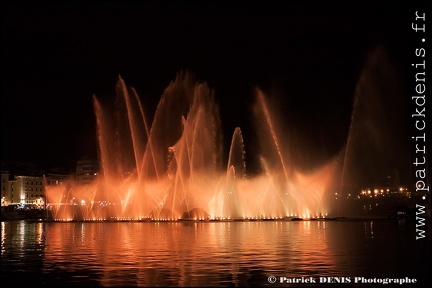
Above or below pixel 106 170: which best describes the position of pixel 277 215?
below

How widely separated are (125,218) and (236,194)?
488 inches

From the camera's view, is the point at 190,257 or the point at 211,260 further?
the point at 190,257

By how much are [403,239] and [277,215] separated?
31.3 metres

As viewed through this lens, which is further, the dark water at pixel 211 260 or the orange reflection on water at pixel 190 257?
the orange reflection on water at pixel 190 257

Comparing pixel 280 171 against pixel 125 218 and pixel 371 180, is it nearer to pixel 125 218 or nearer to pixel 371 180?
pixel 125 218

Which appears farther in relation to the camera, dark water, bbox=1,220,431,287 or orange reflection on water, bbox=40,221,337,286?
orange reflection on water, bbox=40,221,337,286

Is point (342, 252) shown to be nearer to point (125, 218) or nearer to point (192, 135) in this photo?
point (192, 135)

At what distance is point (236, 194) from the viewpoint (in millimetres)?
65625

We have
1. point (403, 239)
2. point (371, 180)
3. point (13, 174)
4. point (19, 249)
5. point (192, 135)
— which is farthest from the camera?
point (13, 174)

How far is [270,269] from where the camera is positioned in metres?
20.6

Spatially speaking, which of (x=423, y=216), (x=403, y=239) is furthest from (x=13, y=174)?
(x=403, y=239)

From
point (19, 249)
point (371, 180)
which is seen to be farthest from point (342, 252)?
point (371, 180)

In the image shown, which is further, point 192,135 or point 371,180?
point 371,180

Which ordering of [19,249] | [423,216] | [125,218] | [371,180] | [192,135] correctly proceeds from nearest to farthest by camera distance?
1. [19,249]
2. [423,216]
3. [192,135]
4. [125,218]
5. [371,180]
